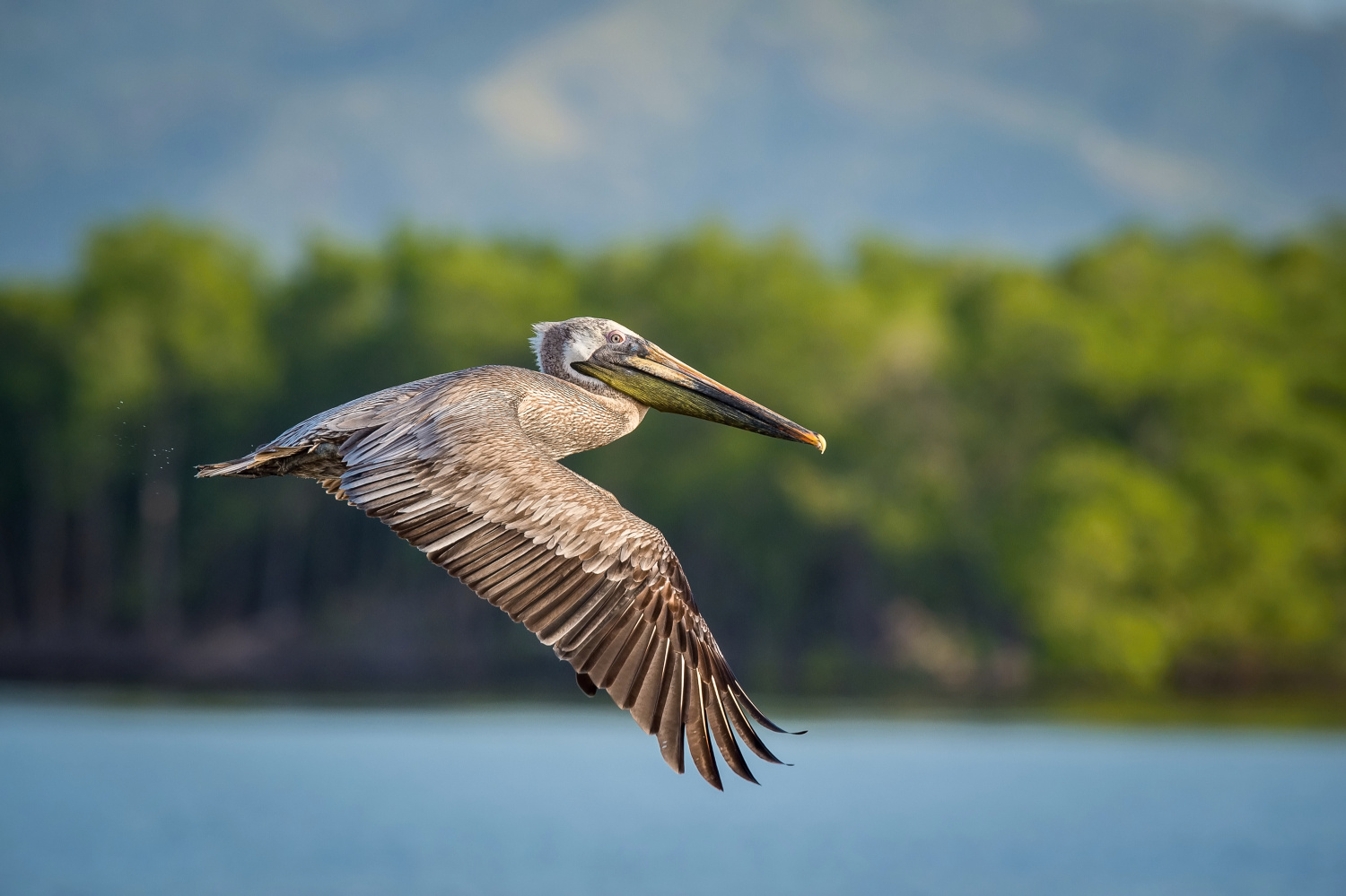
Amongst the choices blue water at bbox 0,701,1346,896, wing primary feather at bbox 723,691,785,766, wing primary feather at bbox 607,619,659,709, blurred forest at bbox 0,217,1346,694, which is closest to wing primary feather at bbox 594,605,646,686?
wing primary feather at bbox 607,619,659,709

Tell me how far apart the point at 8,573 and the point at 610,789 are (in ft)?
110

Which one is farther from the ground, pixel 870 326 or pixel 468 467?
Result: pixel 870 326

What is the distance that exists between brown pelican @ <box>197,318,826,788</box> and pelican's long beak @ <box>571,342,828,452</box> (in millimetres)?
621

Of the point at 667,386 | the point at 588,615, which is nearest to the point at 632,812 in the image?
the point at 667,386

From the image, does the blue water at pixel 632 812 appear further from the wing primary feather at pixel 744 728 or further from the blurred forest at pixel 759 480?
the wing primary feather at pixel 744 728

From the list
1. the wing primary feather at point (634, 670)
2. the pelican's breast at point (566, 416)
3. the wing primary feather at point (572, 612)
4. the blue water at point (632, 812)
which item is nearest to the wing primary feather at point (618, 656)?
the wing primary feather at point (634, 670)

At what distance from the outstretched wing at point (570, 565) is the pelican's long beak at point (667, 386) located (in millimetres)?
997

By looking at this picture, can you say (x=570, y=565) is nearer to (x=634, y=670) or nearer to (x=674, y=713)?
(x=634, y=670)

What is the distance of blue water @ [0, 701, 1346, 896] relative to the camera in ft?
67.5

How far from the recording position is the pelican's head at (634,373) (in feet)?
26.2

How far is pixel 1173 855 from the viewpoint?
22.3 m

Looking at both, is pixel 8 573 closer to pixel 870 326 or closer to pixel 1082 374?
pixel 870 326

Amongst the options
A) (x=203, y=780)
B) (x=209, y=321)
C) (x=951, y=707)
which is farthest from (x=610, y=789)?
(x=209, y=321)

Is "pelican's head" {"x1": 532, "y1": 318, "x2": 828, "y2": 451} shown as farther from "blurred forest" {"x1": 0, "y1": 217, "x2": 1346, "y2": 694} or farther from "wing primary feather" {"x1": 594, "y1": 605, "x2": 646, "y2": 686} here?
"blurred forest" {"x1": 0, "y1": 217, "x2": 1346, "y2": 694}
